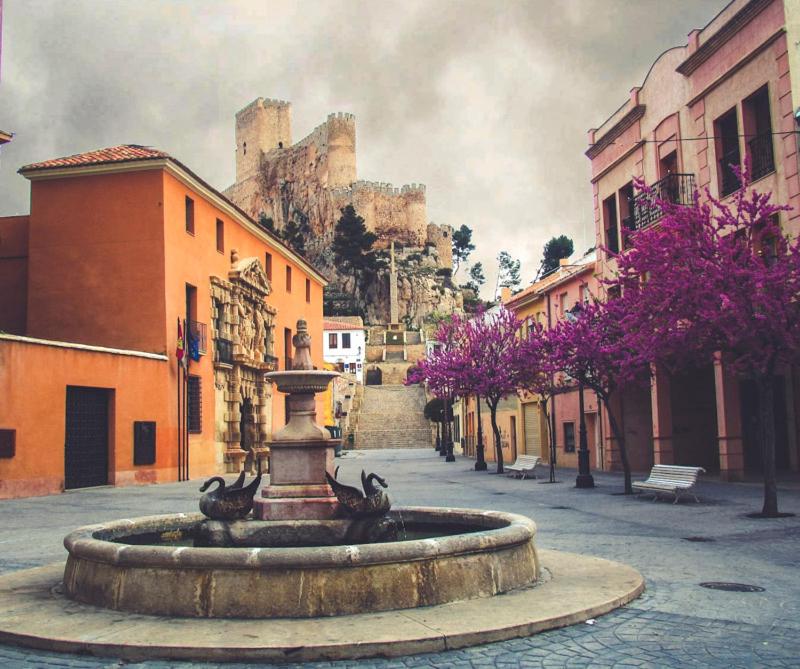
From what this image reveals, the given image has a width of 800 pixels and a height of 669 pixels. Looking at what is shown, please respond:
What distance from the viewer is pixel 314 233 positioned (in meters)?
113

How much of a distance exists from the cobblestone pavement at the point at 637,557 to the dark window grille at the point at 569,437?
382 inches

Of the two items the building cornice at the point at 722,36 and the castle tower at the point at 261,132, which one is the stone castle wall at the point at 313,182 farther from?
the building cornice at the point at 722,36

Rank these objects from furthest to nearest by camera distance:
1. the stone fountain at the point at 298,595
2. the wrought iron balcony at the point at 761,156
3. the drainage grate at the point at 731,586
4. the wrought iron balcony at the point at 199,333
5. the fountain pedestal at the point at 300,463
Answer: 1. the wrought iron balcony at the point at 199,333
2. the wrought iron balcony at the point at 761,156
3. the fountain pedestal at the point at 300,463
4. the drainage grate at the point at 731,586
5. the stone fountain at the point at 298,595

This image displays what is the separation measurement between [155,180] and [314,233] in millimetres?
87685

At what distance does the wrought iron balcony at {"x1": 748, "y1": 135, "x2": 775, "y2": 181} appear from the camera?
61.0 feet

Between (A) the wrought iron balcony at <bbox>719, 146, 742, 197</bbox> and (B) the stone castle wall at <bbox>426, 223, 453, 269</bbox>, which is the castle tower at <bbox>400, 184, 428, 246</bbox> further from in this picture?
(A) the wrought iron balcony at <bbox>719, 146, 742, 197</bbox>

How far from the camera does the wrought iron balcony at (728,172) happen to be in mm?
20047

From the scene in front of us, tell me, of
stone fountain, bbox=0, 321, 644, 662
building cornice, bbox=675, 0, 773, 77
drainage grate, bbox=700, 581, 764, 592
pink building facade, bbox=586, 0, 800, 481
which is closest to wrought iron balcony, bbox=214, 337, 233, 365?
pink building facade, bbox=586, 0, 800, 481

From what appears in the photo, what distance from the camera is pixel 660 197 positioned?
22234 millimetres

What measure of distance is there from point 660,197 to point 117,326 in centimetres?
1689

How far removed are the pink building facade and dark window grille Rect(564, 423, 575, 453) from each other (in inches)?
149

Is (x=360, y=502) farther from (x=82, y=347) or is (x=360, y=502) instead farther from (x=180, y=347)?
(x=180, y=347)

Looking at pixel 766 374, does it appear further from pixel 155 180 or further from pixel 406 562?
pixel 155 180

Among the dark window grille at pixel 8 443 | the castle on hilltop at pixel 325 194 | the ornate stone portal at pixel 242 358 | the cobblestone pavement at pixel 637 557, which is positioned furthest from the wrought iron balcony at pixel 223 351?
the castle on hilltop at pixel 325 194
